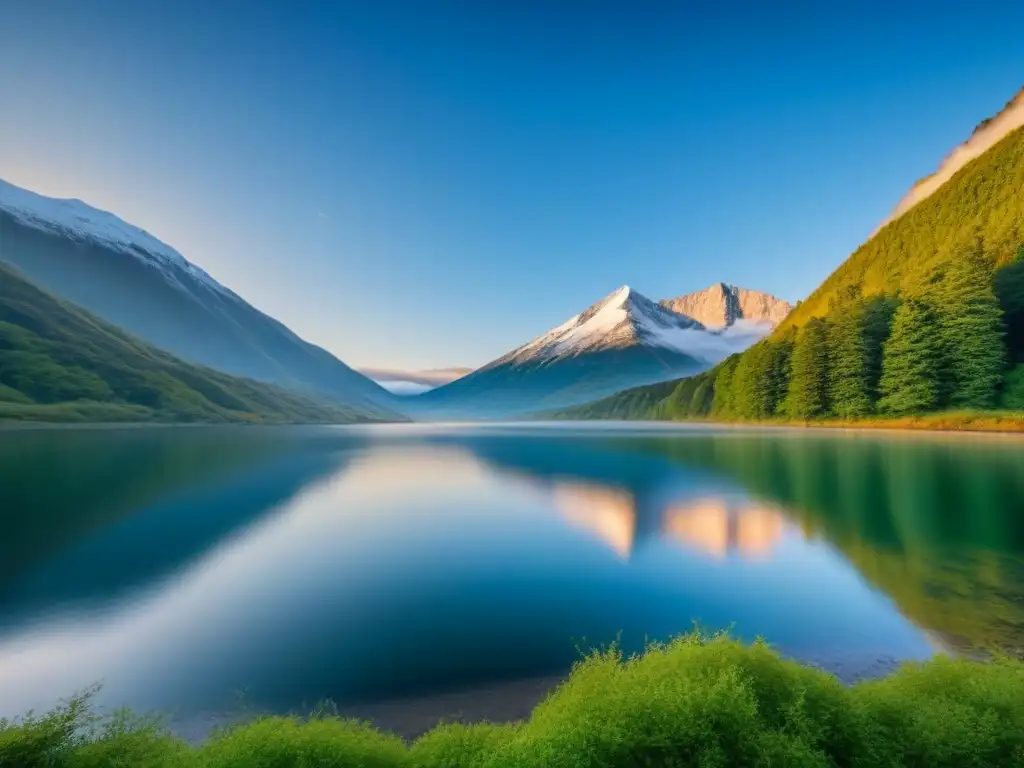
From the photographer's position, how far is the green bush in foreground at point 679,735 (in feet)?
20.6

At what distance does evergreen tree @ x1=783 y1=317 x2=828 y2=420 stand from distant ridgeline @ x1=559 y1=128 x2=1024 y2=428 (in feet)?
0.78

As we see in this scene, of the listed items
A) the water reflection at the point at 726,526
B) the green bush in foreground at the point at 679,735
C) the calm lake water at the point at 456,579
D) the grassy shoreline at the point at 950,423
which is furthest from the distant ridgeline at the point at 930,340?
the green bush in foreground at the point at 679,735

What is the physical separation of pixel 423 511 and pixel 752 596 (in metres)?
21.5

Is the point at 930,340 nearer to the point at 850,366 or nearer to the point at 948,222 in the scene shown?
the point at 850,366

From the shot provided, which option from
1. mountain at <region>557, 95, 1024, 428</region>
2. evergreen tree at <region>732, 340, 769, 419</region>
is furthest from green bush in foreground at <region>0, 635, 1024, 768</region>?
evergreen tree at <region>732, 340, 769, 419</region>

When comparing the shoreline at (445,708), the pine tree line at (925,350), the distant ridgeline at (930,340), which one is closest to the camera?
the shoreline at (445,708)

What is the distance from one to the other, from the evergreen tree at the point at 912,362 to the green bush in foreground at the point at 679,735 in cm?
10008

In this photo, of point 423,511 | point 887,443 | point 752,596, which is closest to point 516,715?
point 752,596

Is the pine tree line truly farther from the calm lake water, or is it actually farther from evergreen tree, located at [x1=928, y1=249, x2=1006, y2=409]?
the calm lake water

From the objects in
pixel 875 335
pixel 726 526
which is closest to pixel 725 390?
pixel 875 335

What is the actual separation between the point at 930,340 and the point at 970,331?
518 centimetres

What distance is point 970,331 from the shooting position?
83.5 metres

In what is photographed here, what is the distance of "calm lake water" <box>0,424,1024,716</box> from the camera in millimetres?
13016

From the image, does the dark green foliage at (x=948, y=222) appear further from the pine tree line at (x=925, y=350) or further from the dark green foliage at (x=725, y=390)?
the dark green foliage at (x=725, y=390)
